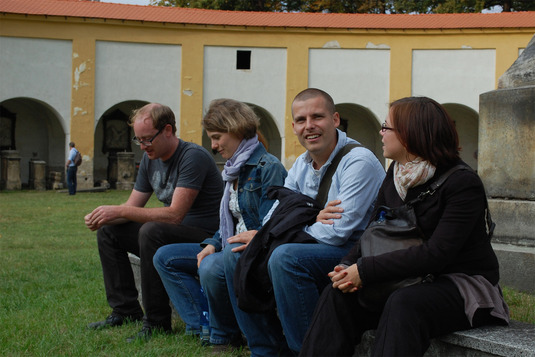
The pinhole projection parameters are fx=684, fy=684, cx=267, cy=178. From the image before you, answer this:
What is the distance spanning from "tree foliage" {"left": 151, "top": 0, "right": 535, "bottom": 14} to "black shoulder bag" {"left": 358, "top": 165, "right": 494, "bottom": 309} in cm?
2888

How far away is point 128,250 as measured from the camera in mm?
4504

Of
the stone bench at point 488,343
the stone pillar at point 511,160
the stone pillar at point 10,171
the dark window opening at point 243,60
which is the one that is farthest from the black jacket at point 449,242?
the dark window opening at point 243,60

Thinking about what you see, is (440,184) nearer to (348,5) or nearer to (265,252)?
(265,252)

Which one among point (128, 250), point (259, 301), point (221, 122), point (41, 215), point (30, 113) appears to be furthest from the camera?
point (30, 113)

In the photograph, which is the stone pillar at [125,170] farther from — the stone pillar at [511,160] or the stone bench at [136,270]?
the stone pillar at [511,160]

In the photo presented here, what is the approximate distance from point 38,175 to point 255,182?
19.8 m

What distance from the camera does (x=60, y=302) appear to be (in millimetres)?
5270

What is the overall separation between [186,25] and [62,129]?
5.71 metres

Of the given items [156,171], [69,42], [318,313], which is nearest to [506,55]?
[69,42]

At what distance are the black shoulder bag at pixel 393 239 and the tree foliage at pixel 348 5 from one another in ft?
94.8

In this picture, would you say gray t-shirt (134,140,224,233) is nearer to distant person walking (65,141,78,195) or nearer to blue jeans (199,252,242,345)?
blue jeans (199,252,242,345)

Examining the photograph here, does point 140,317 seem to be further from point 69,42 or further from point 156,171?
point 69,42

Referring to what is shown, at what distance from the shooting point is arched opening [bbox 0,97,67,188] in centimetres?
2402

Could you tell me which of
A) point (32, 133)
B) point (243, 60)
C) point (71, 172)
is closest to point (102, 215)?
point (71, 172)
